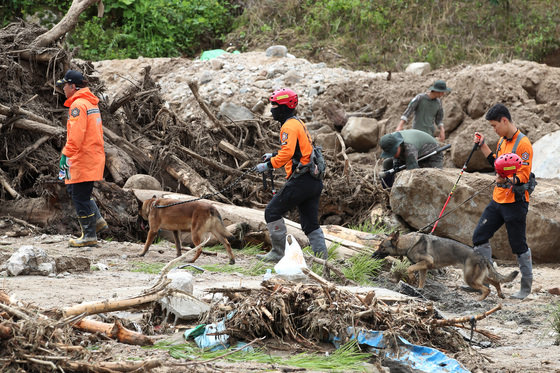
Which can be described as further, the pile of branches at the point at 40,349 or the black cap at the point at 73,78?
the black cap at the point at 73,78

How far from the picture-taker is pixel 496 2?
66.3 feet

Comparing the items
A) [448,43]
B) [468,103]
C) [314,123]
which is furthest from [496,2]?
[314,123]

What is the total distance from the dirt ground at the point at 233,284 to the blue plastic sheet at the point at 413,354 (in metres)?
0.22

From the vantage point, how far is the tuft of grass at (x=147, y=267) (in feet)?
25.2

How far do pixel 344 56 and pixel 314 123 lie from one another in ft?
16.9

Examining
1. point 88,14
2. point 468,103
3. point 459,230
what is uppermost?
point 88,14

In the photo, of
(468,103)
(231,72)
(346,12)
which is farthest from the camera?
(346,12)

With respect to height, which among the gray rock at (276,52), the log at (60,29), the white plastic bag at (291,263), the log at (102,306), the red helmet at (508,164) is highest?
the log at (60,29)

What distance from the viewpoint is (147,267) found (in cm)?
792

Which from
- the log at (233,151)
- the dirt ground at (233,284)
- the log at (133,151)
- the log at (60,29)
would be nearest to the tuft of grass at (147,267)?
the dirt ground at (233,284)

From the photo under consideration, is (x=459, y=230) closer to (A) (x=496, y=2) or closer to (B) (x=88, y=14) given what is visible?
(A) (x=496, y=2)

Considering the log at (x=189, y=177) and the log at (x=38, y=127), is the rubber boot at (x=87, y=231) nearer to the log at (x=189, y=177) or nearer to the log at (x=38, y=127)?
the log at (x=38, y=127)

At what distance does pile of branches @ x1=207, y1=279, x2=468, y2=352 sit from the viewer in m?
4.77

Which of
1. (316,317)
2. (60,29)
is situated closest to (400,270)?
(316,317)
